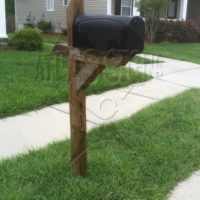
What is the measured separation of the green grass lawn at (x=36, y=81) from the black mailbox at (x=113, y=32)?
2425 millimetres

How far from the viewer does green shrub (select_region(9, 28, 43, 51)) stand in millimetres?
9750

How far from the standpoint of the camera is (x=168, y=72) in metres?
8.24

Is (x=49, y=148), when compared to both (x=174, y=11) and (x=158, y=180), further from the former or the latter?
(x=174, y=11)

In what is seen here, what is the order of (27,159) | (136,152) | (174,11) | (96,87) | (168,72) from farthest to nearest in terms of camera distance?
(174,11) → (168,72) → (96,87) → (136,152) → (27,159)

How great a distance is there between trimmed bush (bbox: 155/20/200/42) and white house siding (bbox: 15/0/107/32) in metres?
2.94

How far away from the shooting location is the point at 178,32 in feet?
54.2

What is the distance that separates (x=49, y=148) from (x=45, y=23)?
16.5 metres

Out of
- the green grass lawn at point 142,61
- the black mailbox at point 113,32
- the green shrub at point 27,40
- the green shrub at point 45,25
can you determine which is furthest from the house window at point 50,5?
the black mailbox at point 113,32

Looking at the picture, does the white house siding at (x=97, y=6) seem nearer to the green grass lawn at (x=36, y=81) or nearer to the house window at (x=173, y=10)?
the house window at (x=173, y=10)

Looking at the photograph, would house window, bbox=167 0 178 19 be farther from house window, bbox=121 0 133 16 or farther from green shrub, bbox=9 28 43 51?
green shrub, bbox=9 28 43 51

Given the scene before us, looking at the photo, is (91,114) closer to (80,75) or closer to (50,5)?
(80,75)

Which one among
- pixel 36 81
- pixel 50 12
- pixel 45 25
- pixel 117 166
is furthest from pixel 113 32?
pixel 50 12

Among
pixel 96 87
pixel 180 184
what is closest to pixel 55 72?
pixel 96 87

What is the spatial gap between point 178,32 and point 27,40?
919 cm
